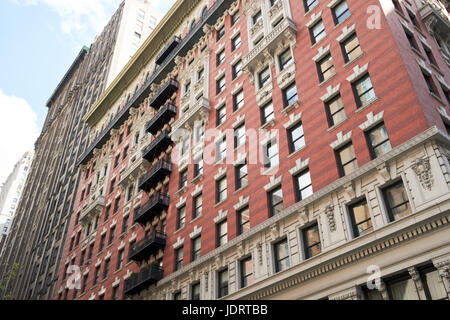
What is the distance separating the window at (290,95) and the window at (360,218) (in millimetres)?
8874

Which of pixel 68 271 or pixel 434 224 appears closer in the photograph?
pixel 434 224

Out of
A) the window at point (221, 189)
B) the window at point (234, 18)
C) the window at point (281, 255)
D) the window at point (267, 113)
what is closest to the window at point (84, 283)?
the window at point (221, 189)

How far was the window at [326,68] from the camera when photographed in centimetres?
2446

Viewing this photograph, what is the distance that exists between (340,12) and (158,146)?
1930 centimetres

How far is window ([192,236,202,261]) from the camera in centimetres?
2861

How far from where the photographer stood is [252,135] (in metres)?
28.0

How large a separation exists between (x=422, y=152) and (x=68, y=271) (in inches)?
1575

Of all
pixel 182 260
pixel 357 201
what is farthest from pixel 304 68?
pixel 182 260

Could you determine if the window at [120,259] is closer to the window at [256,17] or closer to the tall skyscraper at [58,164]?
the tall skyscraper at [58,164]

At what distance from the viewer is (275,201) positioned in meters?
24.0

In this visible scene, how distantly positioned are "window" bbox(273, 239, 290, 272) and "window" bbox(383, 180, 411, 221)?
232 inches

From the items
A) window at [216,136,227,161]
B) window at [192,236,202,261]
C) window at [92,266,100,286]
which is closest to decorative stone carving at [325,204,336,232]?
window at [192,236,202,261]
